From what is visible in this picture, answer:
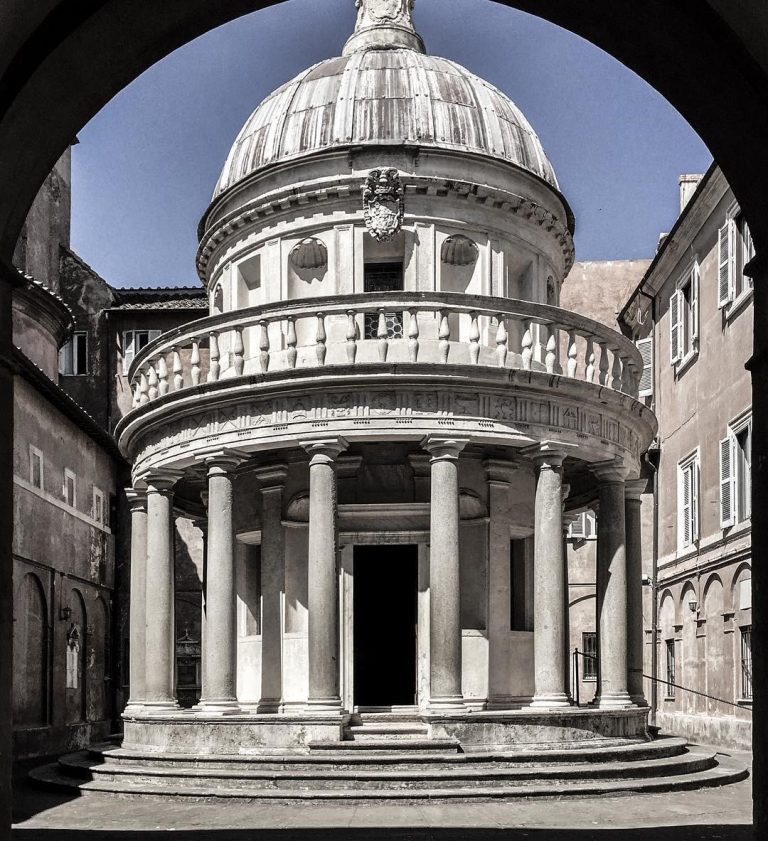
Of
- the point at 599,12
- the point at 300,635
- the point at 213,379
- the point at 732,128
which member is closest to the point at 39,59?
the point at 599,12

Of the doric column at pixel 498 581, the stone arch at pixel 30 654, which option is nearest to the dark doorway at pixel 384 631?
the doric column at pixel 498 581

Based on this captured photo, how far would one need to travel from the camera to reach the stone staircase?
18.9m

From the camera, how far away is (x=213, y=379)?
77.0ft

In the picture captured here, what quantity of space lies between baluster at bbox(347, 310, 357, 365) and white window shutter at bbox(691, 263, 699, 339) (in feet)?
43.8

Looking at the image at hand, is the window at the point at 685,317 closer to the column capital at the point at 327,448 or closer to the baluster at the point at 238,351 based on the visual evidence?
the column capital at the point at 327,448

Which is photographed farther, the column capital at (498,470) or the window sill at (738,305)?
the window sill at (738,305)

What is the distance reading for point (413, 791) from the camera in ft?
61.4

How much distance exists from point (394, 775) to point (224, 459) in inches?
269

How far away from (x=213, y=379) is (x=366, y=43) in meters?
10.4

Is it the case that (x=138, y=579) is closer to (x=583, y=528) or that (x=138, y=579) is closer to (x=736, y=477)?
(x=736, y=477)

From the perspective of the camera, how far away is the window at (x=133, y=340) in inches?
1703

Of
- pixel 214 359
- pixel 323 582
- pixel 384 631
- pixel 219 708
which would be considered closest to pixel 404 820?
pixel 323 582

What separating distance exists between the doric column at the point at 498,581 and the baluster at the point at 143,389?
272 inches

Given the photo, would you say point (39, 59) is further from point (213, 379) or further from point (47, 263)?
point (47, 263)
